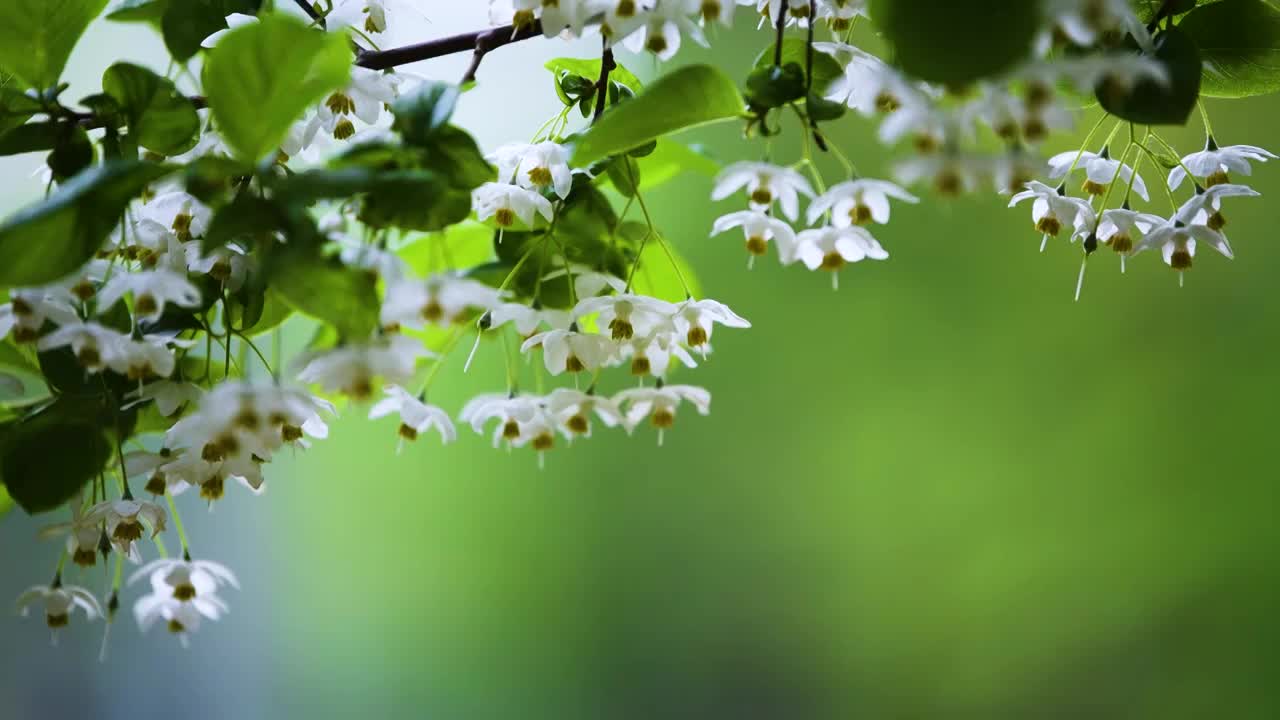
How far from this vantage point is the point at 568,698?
6.14 feet

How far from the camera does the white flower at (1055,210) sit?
26.9 inches

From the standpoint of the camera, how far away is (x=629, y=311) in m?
0.60

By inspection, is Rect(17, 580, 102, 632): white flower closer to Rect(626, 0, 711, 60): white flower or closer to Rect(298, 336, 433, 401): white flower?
Rect(298, 336, 433, 401): white flower

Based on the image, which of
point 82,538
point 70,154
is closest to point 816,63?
point 70,154

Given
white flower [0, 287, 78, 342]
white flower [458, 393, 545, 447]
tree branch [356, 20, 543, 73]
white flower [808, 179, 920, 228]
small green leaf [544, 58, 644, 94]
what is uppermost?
small green leaf [544, 58, 644, 94]

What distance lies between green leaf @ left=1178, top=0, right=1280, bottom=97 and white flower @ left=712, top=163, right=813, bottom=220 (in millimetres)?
269

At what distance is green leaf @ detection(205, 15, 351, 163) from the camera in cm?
46

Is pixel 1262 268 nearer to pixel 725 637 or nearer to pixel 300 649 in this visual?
pixel 725 637

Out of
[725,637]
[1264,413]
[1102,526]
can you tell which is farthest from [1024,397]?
[725,637]

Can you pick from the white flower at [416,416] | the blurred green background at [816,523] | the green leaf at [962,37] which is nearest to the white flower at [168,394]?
the white flower at [416,416]

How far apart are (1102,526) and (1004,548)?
15cm

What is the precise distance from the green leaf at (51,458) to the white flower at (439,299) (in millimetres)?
229

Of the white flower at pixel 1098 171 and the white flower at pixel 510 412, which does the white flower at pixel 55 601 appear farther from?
the white flower at pixel 1098 171

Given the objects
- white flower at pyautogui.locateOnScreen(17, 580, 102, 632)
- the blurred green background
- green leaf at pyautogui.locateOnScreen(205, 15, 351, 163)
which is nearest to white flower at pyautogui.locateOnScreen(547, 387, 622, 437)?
green leaf at pyautogui.locateOnScreen(205, 15, 351, 163)
